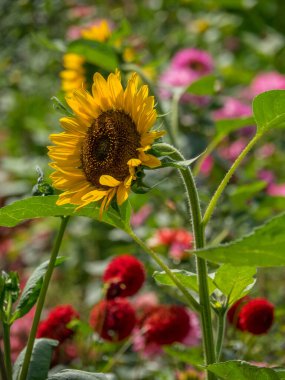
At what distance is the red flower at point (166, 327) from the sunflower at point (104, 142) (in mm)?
471

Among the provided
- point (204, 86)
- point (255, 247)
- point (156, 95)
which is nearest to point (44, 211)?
point (255, 247)

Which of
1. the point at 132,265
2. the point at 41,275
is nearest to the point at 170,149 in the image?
the point at 41,275

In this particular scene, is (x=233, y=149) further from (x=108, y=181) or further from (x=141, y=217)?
(x=108, y=181)

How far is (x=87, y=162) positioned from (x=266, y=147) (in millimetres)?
1764

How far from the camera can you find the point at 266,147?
8.64ft

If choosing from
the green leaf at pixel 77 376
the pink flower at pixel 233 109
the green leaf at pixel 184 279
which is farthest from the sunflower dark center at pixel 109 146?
the pink flower at pixel 233 109

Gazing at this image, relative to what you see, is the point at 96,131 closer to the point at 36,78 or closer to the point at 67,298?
the point at 67,298

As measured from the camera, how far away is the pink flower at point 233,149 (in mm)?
2363

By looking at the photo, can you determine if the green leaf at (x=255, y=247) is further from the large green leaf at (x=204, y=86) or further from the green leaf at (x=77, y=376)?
the large green leaf at (x=204, y=86)

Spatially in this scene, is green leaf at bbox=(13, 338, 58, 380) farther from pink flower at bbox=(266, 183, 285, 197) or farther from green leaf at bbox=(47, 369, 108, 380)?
pink flower at bbox=(266, 183, 285, 197)

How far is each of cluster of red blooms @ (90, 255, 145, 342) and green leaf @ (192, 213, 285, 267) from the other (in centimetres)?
52

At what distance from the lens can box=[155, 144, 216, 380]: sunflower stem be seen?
850mm

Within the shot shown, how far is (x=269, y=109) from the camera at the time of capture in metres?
0.88

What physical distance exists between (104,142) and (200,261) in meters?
0.19
